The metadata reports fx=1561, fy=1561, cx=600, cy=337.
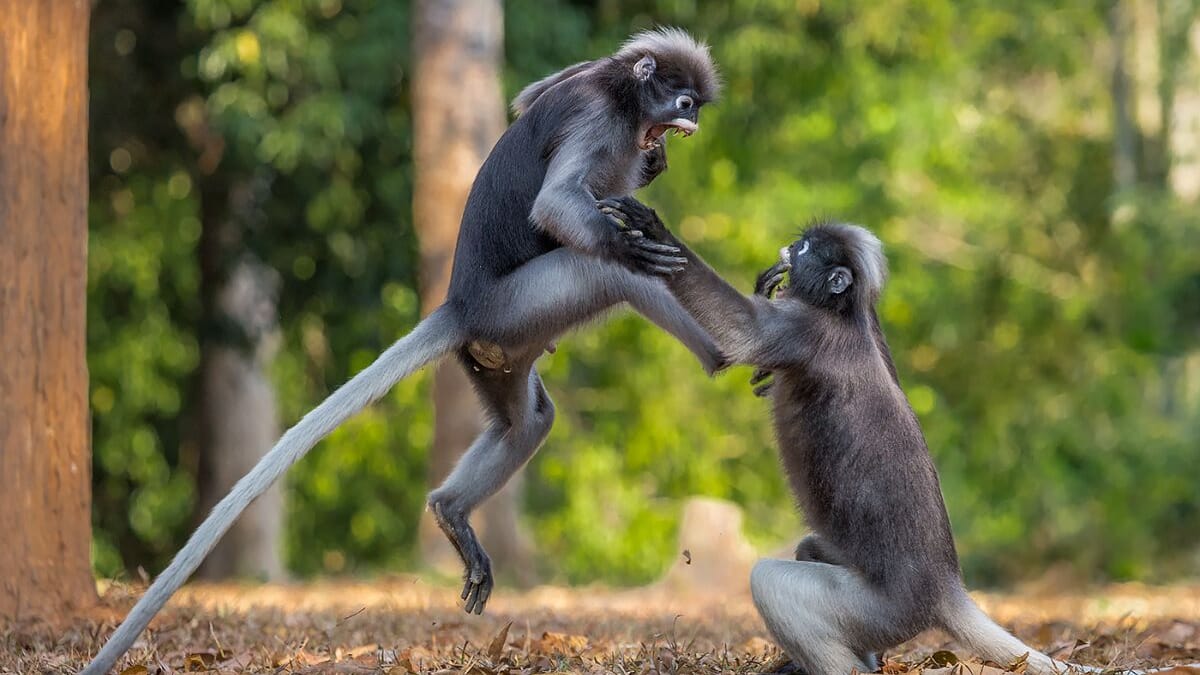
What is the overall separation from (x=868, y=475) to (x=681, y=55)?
69.2 inches

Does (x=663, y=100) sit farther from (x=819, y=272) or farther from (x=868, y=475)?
(x=868, y=475)

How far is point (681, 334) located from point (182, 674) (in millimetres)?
1921

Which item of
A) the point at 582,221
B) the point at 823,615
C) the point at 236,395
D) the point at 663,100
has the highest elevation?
the point at 663,100

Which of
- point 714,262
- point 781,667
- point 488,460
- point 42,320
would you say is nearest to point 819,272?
point 781,667

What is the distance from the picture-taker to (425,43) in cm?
1090

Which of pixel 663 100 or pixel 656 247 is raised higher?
pixel 663 100

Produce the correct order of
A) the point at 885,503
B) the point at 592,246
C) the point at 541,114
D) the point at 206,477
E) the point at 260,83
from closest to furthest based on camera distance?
1. the point at 885,503
2. the point at 592,246
3. the point at 541,114
4. the point at 260,83
5. the point at 206,477

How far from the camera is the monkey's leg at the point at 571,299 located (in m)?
5.16

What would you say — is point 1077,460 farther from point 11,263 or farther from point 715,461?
point 11,263

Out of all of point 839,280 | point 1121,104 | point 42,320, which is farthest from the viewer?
point 1121,104

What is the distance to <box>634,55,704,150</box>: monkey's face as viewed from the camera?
546cm

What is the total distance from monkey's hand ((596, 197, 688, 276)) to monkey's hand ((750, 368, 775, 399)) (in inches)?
16.8

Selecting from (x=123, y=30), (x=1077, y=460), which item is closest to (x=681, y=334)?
(x=123, y=30)

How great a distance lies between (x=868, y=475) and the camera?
181 inches
